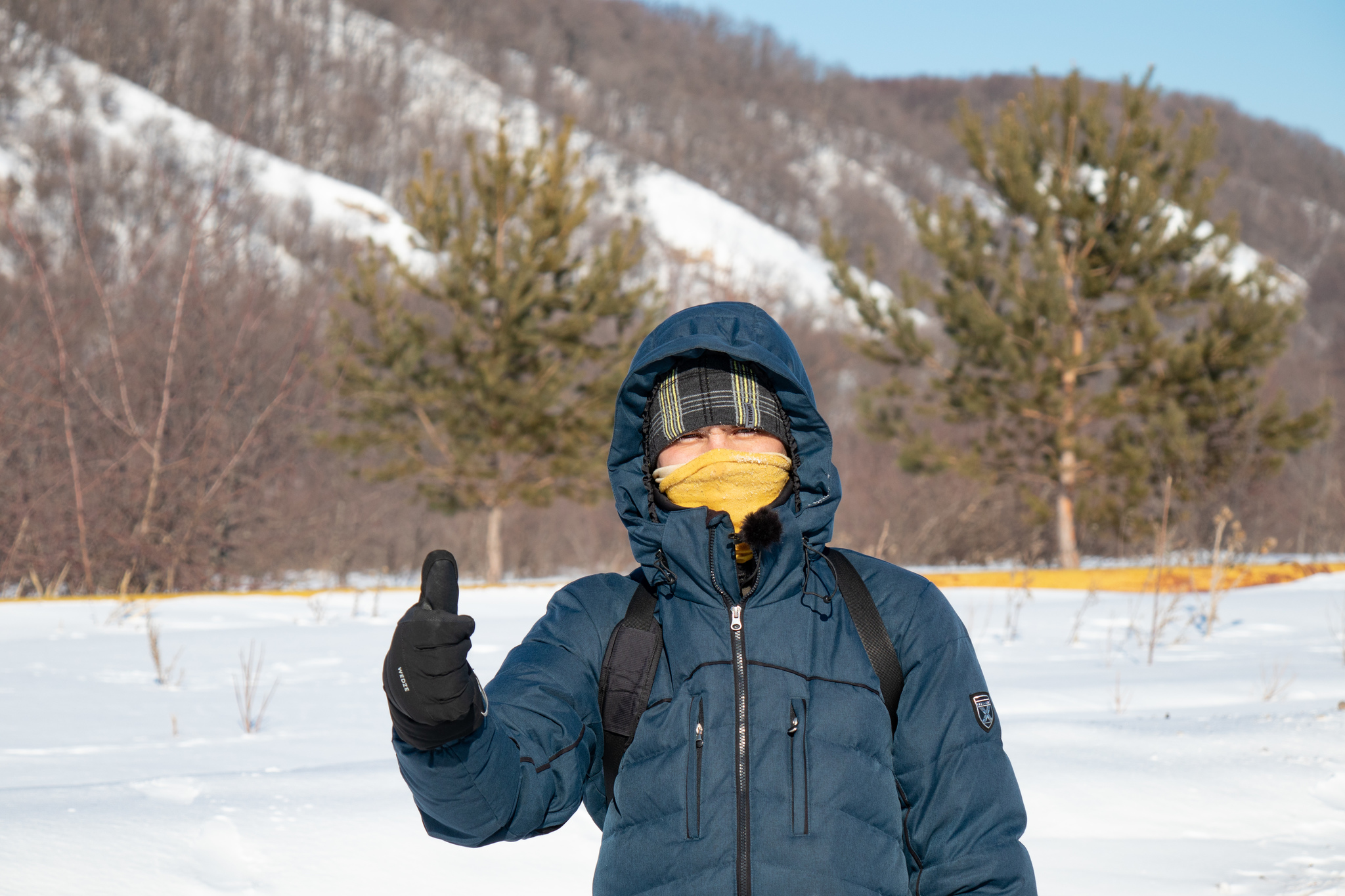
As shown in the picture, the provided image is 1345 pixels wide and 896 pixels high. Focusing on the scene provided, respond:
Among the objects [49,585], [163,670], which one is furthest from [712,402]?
[49,585]

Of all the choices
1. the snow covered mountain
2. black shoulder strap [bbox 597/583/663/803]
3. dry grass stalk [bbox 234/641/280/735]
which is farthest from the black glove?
the snow covered mountain

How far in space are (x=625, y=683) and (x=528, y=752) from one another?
180mm

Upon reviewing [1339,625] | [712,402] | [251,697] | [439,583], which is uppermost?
[712,402]

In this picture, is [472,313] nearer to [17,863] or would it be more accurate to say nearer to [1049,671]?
[1049,671]

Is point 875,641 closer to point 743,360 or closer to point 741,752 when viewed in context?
point 741,752

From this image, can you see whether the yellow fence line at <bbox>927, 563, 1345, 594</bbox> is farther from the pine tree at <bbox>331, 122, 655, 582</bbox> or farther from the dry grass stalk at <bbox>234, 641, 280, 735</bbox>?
the dry grass stalk at <bbox>234, 641, 280, 735</bbox>

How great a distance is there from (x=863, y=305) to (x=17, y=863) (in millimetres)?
14615

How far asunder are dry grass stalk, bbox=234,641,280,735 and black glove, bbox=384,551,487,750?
3118 mm

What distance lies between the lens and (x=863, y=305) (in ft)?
52.6

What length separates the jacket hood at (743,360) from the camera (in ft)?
5.63

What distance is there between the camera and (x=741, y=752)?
1459 mm

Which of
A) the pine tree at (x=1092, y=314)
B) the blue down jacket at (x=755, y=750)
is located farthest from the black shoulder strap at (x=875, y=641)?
the pine tree at (x=1092, y=314)

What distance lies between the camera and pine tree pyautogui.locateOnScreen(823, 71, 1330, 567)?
579 inches

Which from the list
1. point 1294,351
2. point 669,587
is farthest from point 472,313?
point 1294,351
